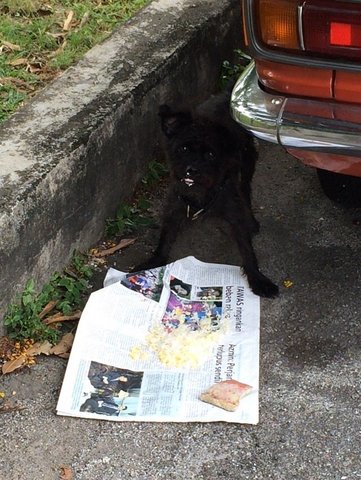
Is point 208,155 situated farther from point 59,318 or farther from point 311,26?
point 59,318

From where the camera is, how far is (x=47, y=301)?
12.0 feet

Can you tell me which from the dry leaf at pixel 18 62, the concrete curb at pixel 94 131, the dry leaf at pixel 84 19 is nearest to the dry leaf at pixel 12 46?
the dry leaf at pixel 18 62

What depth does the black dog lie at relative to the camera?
11.8ft

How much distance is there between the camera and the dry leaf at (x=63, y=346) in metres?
3.42

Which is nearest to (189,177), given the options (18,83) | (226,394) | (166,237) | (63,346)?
(166,237)

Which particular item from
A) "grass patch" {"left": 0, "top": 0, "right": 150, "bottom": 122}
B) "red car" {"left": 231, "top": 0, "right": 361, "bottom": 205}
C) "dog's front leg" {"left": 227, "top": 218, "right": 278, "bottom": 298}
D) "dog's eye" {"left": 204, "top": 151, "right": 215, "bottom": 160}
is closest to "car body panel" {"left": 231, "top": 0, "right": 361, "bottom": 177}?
"red car" {"left": 231, "top": 0, "right": 361, "bottom": 205}

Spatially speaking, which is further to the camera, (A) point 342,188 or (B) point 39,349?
(A) point 342,188

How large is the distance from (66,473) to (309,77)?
167 cm

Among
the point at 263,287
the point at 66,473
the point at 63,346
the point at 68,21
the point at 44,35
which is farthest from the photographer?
the point at 68,21

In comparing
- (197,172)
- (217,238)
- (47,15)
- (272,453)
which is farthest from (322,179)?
(47,15)

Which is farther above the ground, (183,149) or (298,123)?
(298,123)

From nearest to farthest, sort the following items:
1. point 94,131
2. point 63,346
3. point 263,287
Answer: point 63,346 < point 263,287 < point 94,131

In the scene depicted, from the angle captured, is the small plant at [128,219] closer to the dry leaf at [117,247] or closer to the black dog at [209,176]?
the dry leaf at [117,247]

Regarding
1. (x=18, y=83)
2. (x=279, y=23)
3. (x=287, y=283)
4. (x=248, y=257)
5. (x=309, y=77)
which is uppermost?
(x=279, y=23)
